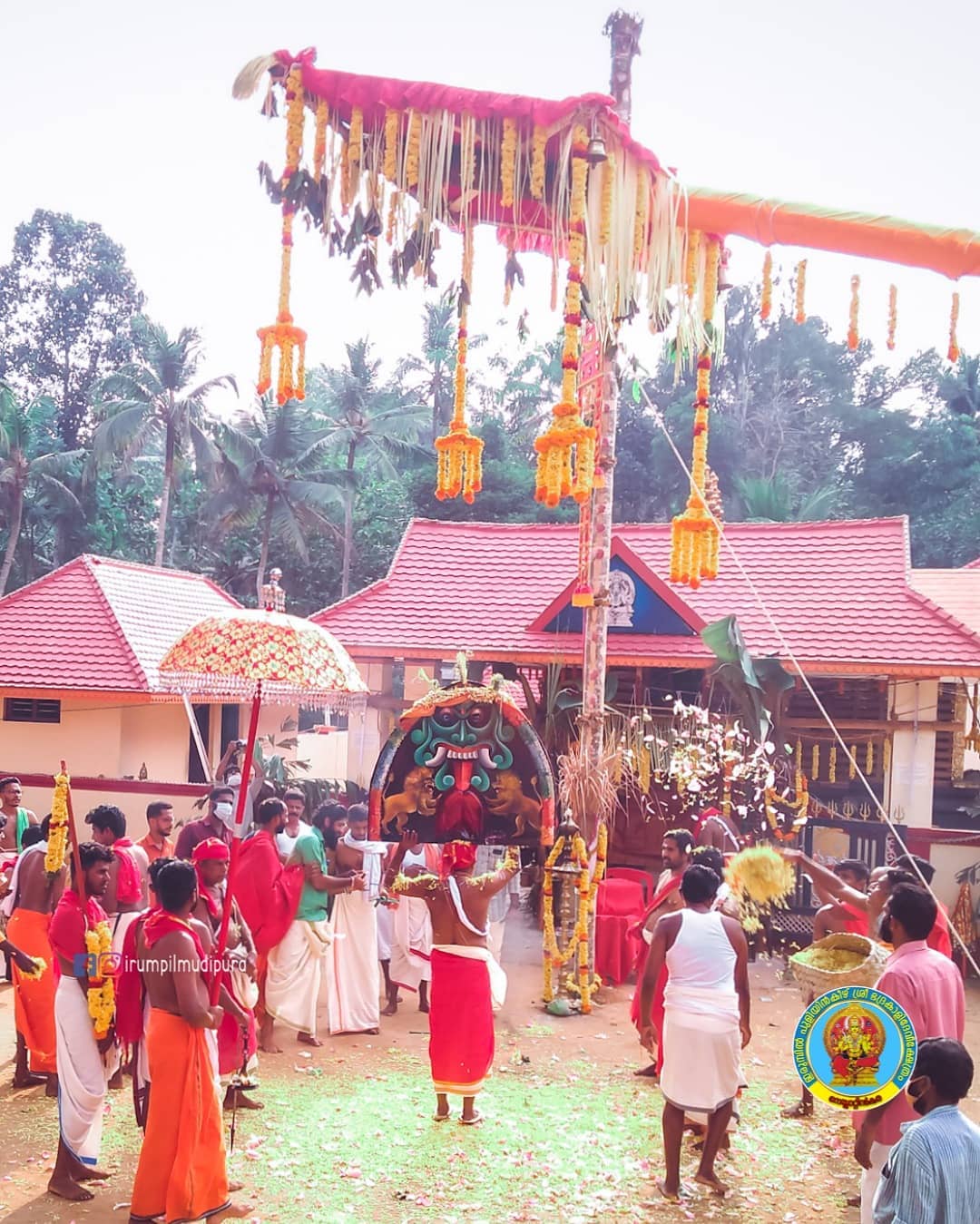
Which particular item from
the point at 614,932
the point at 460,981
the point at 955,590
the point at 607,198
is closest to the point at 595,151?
the point at 607,198

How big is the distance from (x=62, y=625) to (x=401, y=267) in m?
11.7

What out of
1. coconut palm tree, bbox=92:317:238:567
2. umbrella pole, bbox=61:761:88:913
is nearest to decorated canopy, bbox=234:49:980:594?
umbrella pole, bbox=61:761:88:913

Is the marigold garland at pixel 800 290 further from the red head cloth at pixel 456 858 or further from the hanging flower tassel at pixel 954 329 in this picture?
the red head cloth at pixel 456 858

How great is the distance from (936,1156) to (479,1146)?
3.79 metres

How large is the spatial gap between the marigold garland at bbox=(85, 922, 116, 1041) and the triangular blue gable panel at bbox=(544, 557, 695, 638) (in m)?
8.45

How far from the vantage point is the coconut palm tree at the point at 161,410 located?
2989 centimetres

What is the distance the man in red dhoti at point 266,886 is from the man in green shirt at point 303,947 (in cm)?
7

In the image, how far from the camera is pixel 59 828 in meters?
6.03

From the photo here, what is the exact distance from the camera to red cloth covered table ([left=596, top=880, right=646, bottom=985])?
33.8 feet

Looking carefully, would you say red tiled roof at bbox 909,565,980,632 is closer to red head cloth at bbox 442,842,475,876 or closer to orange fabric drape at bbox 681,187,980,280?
orange fabric drape at bbox 681,187,980,280

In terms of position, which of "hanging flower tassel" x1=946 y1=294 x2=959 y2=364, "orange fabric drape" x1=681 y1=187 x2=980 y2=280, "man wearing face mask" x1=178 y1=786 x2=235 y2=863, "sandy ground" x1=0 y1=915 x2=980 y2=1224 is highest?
"orange fabric drape" x1=681 y1=187 x2=980 y2=280

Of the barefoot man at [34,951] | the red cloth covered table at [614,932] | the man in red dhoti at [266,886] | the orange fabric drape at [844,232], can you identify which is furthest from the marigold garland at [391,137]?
the red cloth covered table at [614,932]

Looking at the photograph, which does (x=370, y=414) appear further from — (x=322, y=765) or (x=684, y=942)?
(x=684, y=942)

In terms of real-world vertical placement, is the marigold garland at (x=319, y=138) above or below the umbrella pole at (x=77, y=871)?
above
